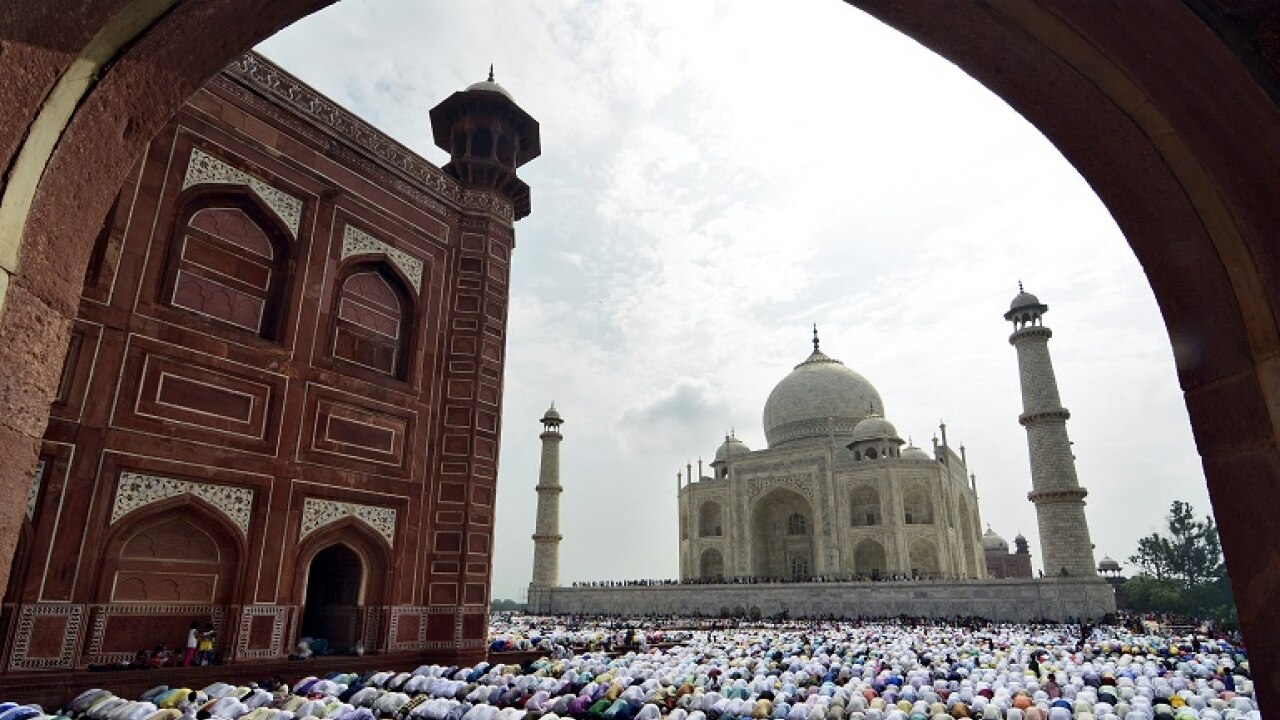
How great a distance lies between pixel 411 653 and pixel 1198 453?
11.2 m

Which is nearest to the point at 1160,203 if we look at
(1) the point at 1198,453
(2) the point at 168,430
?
(1) the point at 1198,453

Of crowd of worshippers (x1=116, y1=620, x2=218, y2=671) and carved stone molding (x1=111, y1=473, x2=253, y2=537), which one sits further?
carved stone molding (x1=111, y1=473, x2=253, y2=537)

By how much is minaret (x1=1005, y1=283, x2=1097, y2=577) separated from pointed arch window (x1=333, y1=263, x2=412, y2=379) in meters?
23.3

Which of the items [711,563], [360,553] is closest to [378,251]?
[360,553]

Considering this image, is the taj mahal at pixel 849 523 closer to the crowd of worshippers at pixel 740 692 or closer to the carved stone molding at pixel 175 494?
the crowd of worshippers at pixel 740 692

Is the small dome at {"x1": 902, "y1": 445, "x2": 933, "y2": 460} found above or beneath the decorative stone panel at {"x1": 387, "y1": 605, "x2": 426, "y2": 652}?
above

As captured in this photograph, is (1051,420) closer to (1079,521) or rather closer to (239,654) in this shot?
(1079,521)

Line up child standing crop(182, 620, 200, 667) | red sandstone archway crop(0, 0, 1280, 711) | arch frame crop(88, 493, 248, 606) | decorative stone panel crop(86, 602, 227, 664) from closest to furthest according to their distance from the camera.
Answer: red sandstone archway crop(0, 0, 1280, 711)
decorative stone panel crop(86, 602, 227, 664)
arch frame crop(88, 493, 248, 606)
child standing crop(182, 620, 200, 667)

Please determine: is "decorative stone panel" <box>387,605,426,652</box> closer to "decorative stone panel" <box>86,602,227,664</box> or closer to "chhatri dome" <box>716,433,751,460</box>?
"decorative stone panel" <box>86,602,227,664</box>

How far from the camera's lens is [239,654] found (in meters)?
9.27

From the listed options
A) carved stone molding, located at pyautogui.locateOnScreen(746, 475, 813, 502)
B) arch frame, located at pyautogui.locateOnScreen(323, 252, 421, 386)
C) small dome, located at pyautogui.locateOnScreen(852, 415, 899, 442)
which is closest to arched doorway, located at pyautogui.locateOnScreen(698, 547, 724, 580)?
carved stone molding, located at pyautogui.locateOnScreen(746, 475, 813, 502)

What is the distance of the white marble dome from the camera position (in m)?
41.7

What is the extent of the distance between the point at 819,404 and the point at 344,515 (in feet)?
115

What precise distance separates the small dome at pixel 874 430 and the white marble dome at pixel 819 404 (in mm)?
2267
